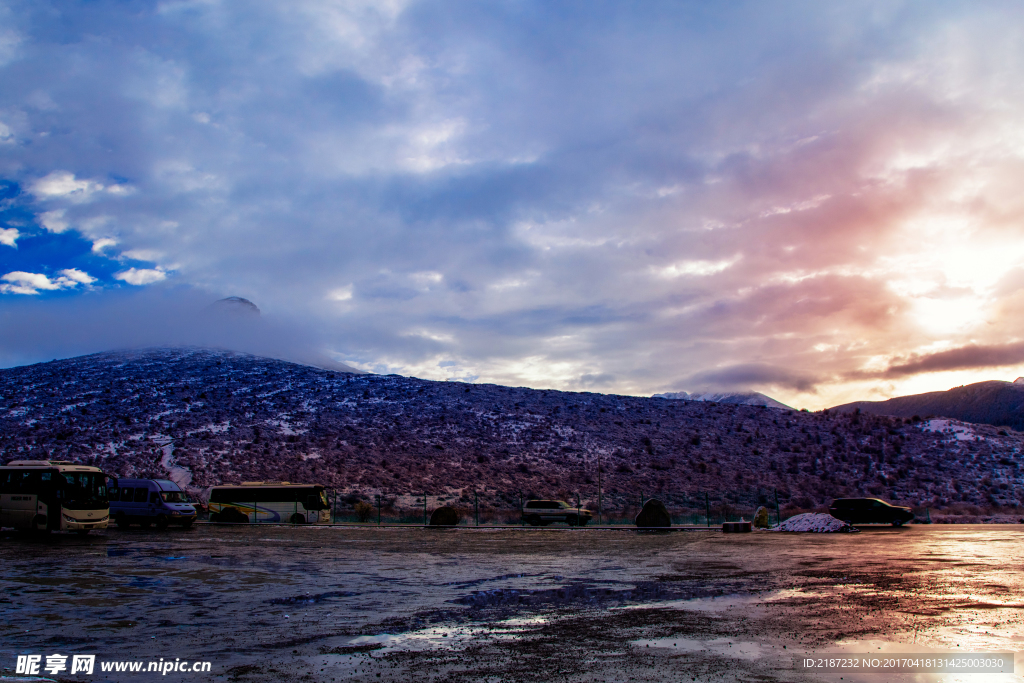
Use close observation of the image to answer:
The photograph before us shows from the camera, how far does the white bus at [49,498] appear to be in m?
28.2

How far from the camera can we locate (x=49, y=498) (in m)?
28.3

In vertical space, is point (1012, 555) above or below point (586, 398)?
below

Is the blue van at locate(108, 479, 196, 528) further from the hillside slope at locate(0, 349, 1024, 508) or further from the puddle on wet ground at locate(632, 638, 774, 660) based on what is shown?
the puddle on wet ground at locate(632, 638, 774, 660)

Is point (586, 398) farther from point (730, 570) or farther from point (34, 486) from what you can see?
point (730, 570)

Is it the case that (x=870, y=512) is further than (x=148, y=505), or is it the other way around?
(x=870, y=512)

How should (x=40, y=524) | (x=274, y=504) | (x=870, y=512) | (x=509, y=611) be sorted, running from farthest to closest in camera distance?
(x=274, y=504), (x=870, y=512), (x=40, y=524), (x=509, y=611)

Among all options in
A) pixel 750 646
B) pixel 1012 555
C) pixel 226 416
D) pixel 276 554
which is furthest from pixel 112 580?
pixel 226 416

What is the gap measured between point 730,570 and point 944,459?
59.1 meters

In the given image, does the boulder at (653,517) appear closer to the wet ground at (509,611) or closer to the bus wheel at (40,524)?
the wet ground at (509,611)

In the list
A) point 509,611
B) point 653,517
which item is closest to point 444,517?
point 653,517

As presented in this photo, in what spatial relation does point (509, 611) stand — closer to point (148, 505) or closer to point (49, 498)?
point (49, 498)

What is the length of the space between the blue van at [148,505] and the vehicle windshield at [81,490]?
263 inches

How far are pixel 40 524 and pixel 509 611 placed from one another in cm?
2636

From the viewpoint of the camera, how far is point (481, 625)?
32.4ft
